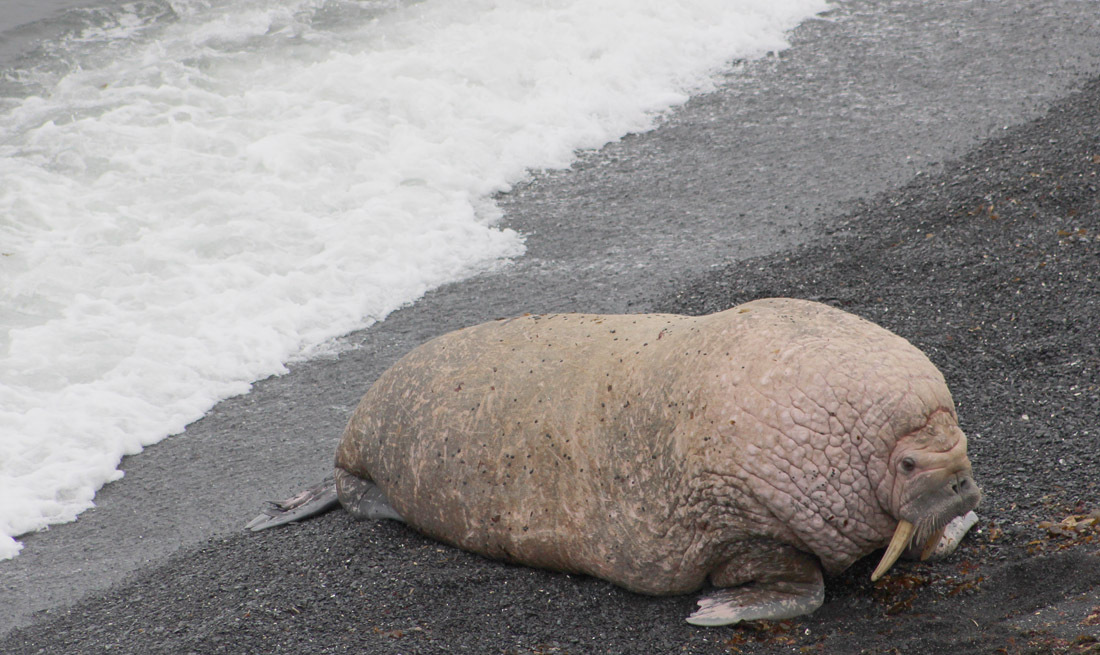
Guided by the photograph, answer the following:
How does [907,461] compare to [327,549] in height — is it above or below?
above

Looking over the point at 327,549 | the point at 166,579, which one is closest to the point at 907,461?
the point at 327,549

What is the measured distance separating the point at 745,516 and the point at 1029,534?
3.54ft

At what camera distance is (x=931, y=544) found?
11.3ft

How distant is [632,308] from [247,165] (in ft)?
15.6

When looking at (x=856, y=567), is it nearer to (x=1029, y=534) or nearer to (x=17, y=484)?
(x=1029, y=534)

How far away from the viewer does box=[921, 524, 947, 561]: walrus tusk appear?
11.0 feet

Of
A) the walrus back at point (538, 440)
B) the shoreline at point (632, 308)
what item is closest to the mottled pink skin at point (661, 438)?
the walrus back at point (538, 440)

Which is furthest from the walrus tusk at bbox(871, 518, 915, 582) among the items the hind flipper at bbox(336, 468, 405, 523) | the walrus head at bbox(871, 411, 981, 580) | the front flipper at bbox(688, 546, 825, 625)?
the hind flipper at bbox(336, 468, 405, 523)

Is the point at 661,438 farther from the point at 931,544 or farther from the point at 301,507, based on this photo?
the point at 301,507

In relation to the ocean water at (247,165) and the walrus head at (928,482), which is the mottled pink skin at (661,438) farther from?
the ocean water at (247,165)

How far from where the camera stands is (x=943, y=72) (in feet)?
29.9

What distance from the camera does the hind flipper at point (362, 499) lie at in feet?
14.7

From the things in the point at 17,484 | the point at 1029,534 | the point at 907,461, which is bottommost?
the point at 17,484

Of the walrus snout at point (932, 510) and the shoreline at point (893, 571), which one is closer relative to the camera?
the walrus snout at point (932, 510)
